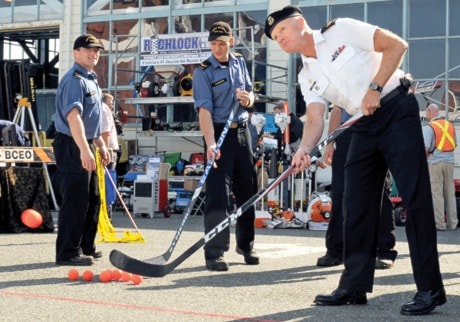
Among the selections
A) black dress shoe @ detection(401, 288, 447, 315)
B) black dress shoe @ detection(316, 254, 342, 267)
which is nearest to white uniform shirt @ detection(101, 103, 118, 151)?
black dress shoe @ detection(316, 254, 342, 267)

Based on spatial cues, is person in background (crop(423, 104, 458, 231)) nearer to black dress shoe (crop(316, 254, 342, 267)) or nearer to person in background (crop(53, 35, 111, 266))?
black dress shoe (crop(316, 254, 342, 267))

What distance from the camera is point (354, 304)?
5.47m

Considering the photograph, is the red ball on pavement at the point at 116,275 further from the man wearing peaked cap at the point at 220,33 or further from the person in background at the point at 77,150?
the man wearing peaked cap at the point at 220,33

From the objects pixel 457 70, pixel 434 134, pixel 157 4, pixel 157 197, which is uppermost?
pixel 157 4

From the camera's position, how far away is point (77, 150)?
25.2 ft

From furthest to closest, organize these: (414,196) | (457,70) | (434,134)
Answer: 1. (457,70)
2. (434,134)
3. (414,196)

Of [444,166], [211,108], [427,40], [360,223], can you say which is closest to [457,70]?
[427,40]

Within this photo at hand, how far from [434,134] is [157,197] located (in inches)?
218

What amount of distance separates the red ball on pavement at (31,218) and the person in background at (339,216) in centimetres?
425

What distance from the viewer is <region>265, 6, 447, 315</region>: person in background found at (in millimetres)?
5180

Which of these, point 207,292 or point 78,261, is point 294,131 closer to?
point 78,261

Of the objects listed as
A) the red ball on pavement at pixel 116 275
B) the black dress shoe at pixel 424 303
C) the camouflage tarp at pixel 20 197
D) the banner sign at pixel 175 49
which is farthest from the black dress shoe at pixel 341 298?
the banner sign at pixel 175 49

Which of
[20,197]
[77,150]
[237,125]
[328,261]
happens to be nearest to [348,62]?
[237,125]

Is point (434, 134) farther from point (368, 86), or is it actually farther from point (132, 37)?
point (132, 37)
